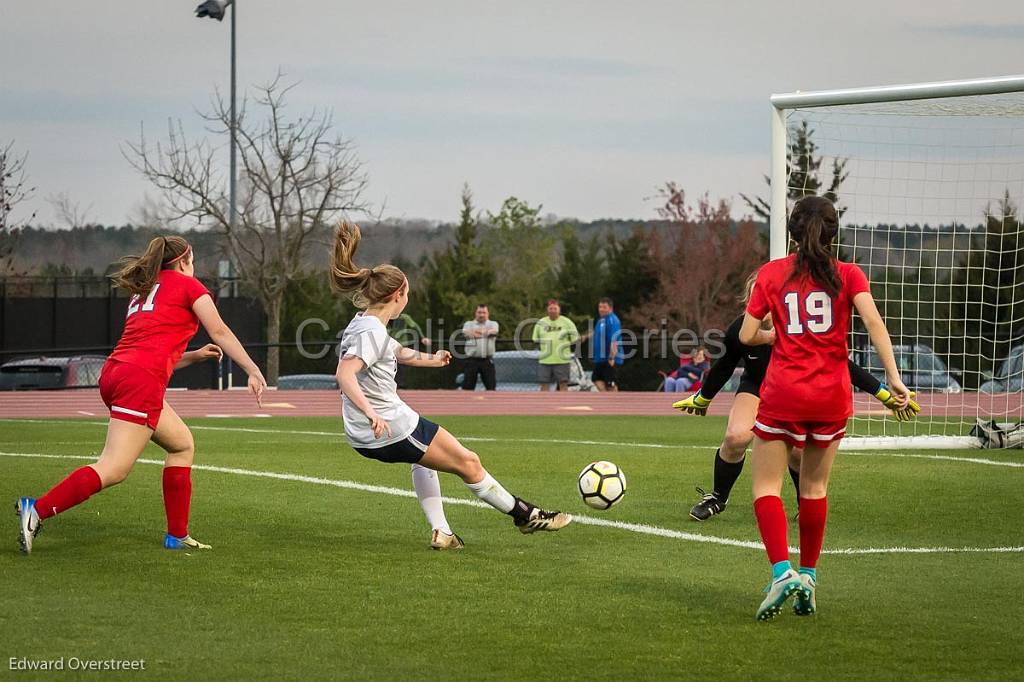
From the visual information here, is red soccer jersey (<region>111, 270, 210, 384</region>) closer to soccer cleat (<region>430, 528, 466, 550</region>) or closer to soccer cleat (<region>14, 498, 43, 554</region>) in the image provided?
soccer cleat (<region>14, 498, 43, 554</region>)

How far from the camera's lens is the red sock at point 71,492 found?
717 cm

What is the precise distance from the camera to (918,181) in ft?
46.5

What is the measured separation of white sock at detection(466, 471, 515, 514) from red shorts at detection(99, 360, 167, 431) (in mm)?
1783

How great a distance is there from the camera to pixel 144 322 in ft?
24.1

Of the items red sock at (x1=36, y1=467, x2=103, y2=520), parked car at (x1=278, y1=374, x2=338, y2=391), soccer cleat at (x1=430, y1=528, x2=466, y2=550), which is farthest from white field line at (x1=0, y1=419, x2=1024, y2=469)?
parked car at (x1=278, y1=374, x2=338, y2=391)

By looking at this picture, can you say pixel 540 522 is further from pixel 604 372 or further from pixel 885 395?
pixel 604 372

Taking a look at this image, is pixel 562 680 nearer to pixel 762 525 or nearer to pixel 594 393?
pixel 762 525

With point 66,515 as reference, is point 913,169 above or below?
above

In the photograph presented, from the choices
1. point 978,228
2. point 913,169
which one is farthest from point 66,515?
point 978,228

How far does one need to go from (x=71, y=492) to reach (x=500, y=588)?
2.42 m

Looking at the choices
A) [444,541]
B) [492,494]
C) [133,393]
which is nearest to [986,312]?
[492,494]

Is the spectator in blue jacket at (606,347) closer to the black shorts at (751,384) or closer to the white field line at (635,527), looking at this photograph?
the white field line at (635,527)

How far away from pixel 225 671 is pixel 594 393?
20330mm

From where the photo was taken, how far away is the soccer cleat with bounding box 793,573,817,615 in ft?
19.0
